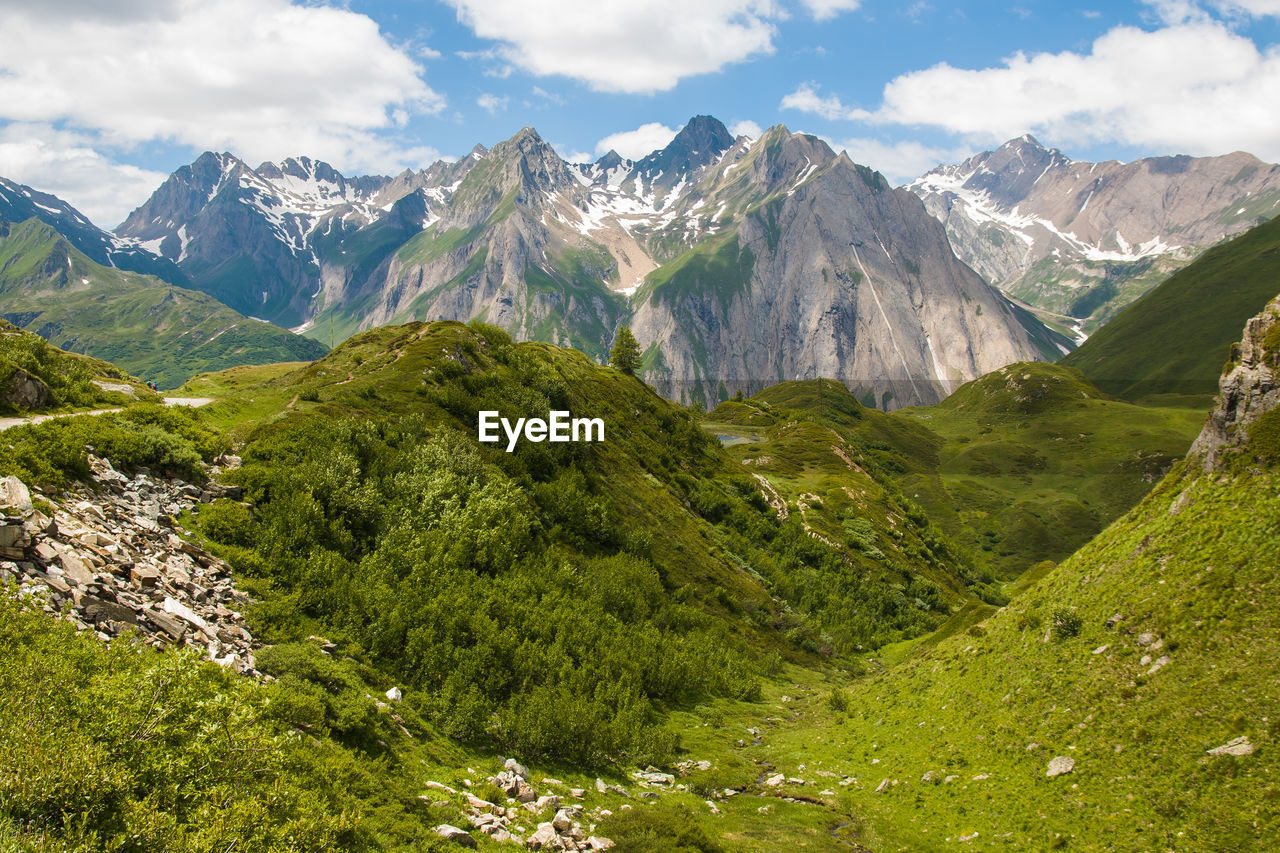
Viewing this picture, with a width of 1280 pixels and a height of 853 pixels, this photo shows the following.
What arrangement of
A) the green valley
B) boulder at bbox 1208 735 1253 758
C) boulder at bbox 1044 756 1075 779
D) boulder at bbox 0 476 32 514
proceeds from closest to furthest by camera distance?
1. the green valley
2. boulder at bbox 1208 735 1253 758
3. boulder at bbox 0 476 32 514
4. boulder at bbox 1044 756 1075 779

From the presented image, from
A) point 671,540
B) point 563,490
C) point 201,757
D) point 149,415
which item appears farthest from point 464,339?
point 201,757

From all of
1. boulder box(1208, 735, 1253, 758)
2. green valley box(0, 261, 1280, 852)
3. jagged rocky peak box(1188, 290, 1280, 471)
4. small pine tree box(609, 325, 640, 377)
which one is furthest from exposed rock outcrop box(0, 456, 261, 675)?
small pine tree box(609, 325, 640, 377)

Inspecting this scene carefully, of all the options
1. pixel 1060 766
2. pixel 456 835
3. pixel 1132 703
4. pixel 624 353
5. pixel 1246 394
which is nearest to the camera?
pixel 456 835

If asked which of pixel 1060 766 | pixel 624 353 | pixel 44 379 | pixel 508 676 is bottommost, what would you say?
pixel 508 676

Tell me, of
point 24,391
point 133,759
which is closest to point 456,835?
point 133,759

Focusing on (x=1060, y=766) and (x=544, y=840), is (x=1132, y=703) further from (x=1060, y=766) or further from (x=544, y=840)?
(x=544, y=840)

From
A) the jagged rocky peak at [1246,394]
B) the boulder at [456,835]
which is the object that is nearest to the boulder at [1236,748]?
the jagged rocky peak at [1246,394]

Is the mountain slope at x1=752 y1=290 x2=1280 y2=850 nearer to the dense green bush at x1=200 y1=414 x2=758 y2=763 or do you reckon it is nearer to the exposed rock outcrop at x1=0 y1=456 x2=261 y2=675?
the dense green bush at x1=200 y1=414 x2=758 y2=763

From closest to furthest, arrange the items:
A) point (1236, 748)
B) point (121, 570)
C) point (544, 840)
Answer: point (1236, 748), point (544, 840), point (121, 570)
